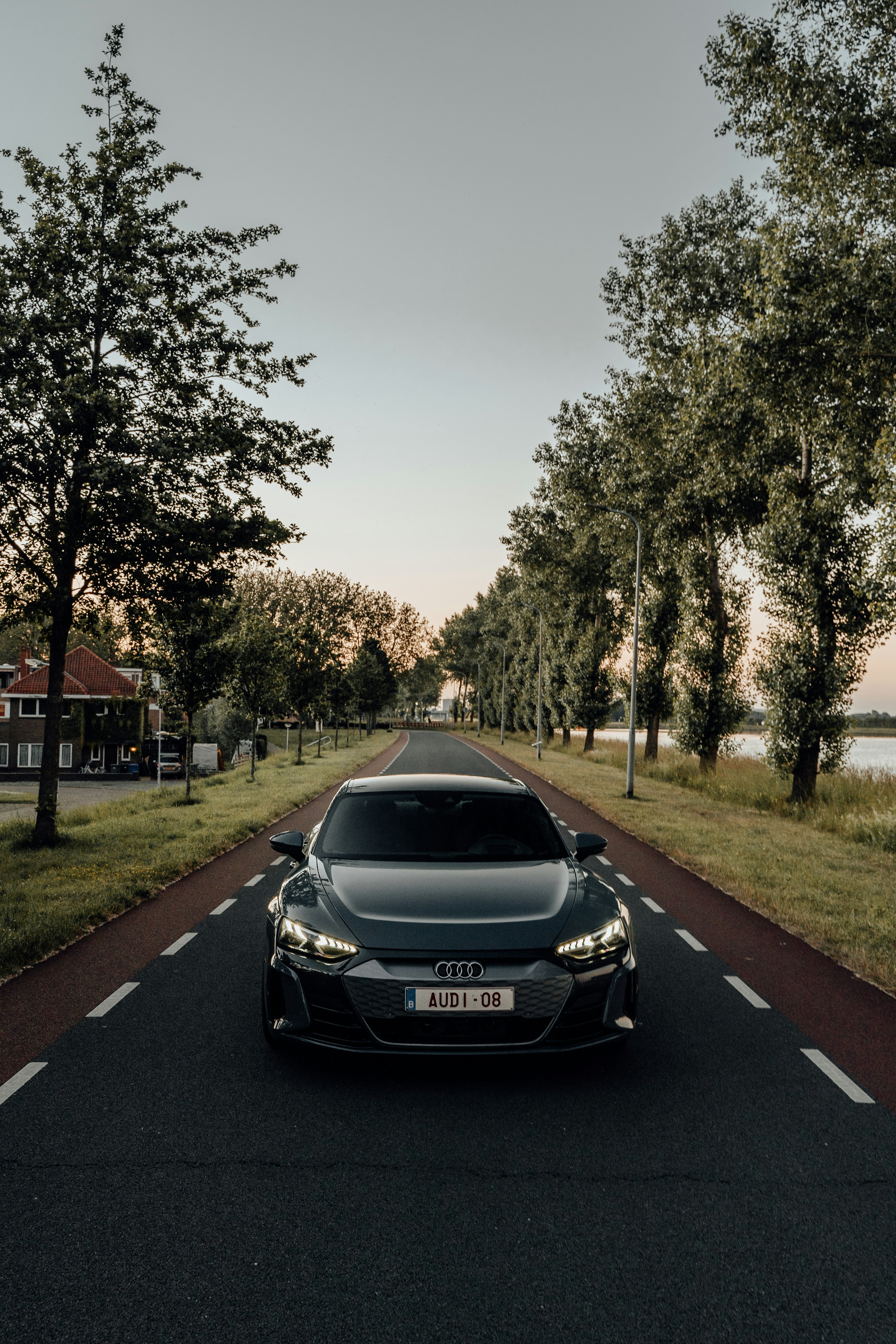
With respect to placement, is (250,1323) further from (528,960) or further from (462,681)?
(462,681)

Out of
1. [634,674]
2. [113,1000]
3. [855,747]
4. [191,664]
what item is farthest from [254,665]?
[113,1000]

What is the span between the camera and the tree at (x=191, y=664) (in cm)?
1834

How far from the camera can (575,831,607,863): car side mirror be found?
560 centimetres

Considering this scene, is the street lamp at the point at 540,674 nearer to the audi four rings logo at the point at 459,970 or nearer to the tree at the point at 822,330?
the tree at the point at 822,330

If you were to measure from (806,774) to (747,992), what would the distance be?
46.2 feet

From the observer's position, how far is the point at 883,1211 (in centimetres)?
328

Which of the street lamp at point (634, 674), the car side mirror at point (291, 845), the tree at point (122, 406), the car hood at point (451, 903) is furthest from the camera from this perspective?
the street lamp at point (634, 674)

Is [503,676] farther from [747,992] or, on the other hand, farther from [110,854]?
[747,992]

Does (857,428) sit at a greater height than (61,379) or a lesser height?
greater

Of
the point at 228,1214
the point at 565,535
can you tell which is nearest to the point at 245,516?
the point at 228,1214

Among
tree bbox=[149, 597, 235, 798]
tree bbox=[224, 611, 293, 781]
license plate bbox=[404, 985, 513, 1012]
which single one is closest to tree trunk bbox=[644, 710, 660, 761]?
tree bbox=[224, 611, 293, 781]

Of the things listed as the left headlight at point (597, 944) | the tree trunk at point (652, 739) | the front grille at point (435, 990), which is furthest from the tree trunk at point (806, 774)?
the front grille at point (435, 990)

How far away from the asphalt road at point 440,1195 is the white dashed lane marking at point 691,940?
209 cm

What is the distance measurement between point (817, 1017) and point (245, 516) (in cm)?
937
